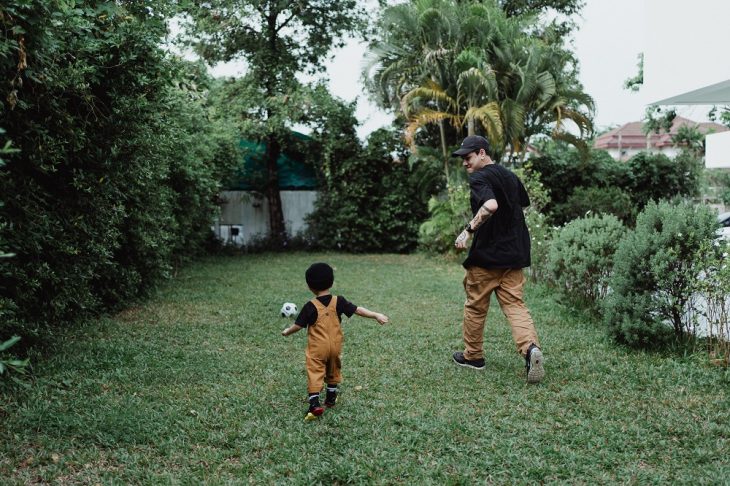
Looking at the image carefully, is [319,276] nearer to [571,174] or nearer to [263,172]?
[263,172]

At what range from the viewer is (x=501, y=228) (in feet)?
17.0

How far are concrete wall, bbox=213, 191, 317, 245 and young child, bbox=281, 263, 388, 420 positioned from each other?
12671 millimetres

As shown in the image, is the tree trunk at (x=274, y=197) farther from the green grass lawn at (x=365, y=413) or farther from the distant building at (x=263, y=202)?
the green grass lawn at (x=365, y=413)

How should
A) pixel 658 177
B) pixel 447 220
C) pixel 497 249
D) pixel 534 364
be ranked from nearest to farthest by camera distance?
pixel 534 364 → pixel 497 249 → pixel 447 220 → pixel 658 177

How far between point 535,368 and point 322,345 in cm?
178

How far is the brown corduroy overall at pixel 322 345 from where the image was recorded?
4168 millimetres

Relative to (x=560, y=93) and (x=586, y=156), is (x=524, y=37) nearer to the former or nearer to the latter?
(x=560, y=93)

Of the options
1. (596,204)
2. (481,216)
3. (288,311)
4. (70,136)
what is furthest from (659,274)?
(596,204)

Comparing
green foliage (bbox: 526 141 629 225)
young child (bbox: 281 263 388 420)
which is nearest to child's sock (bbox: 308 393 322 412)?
young child (bbox: 281 263 388 420)

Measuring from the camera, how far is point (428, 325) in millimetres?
7195

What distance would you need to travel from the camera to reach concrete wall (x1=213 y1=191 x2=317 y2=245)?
666 inches

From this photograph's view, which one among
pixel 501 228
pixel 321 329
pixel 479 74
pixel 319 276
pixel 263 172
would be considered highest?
pixel 479 74

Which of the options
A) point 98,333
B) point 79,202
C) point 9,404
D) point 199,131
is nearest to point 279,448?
point 9,404

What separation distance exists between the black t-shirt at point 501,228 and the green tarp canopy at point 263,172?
11.4 metres
